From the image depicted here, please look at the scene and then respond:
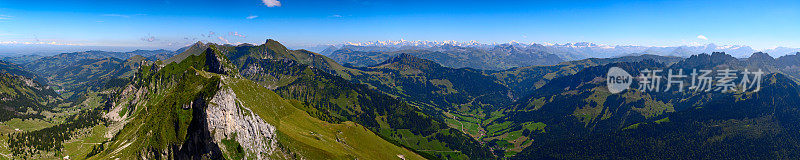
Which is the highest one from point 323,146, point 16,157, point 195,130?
point 195,130

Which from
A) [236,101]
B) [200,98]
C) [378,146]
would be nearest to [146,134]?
[200,98]

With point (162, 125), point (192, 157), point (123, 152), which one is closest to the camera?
point (192, 157)

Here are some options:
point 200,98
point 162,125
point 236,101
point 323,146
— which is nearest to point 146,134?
point 162,125

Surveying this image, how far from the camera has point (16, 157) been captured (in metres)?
199

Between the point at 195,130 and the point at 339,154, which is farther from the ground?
the point at 195,130

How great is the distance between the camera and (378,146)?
7844 inches

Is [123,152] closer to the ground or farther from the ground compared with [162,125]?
closer to the ground

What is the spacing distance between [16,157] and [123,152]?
97276 mm

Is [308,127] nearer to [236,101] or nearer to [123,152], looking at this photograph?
[236,101]

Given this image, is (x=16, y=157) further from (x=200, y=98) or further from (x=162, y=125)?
(x=200, y=98)

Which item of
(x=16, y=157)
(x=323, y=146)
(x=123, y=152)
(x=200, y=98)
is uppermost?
(x=200, y=98)

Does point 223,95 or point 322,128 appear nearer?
point 223,95

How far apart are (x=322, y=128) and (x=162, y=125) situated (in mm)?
79794

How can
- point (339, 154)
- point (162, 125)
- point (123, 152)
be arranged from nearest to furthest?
point (339, 154) → point (162, 125) → point (123, 152)
